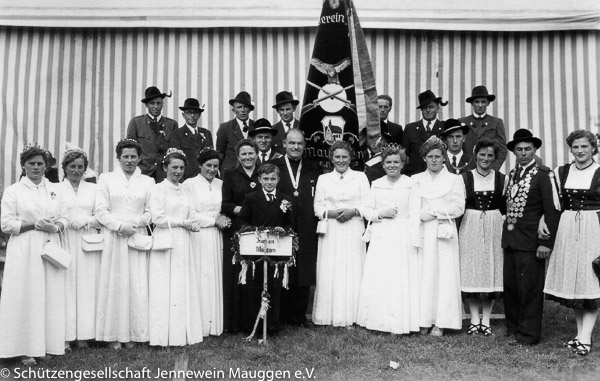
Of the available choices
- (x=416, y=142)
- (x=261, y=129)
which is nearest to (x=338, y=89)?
(x=261, y=129)

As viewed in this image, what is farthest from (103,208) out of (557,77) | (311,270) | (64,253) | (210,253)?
(557,77)

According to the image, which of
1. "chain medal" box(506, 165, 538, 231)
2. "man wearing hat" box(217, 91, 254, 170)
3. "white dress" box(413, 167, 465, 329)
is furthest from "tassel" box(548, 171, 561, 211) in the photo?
"man wearing hat" box(217, 91, 254, 170)

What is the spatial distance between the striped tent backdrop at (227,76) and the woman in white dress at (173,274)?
3405 millimetres

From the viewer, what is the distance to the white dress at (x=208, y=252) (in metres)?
6.59

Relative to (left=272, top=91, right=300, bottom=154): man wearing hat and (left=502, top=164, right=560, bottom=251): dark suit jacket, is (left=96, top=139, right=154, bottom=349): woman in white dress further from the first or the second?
(left=502, top=164, right=560, bottom=251): dark suit jacket

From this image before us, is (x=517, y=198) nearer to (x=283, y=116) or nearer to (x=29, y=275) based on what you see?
(x=283, y=116)

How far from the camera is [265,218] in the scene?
6.48 meters

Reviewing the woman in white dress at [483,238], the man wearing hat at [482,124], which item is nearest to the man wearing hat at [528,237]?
the woman in white dress at [483,238]

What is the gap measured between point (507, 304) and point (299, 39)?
5011mm

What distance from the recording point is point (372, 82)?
7.27 meters

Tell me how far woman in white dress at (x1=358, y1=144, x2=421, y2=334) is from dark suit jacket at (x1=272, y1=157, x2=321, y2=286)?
61 cm

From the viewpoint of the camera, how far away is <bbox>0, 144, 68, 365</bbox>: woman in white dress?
5660 mm

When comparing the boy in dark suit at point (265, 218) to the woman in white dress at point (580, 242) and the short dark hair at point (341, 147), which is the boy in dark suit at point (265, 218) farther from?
the woman in white dress at point (580, 242)

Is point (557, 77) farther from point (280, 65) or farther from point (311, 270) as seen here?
point (311, 270)
